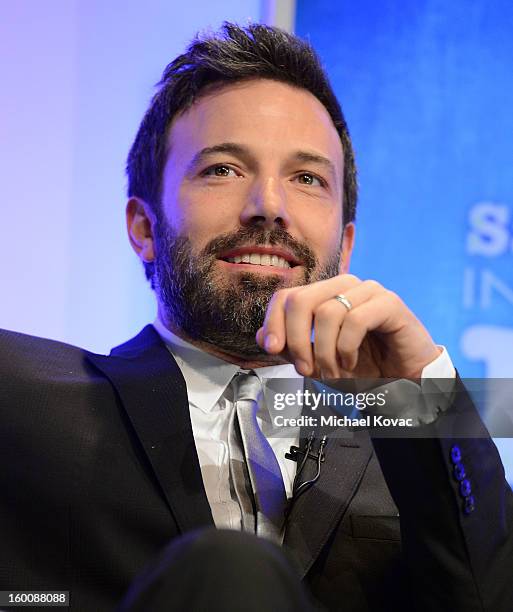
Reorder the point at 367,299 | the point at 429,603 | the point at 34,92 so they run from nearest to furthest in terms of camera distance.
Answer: the point at 367,299 < the point at 429,603 < the point at 34,92

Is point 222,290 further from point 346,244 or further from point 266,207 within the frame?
point 346,244

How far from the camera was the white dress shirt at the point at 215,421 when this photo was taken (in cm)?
124

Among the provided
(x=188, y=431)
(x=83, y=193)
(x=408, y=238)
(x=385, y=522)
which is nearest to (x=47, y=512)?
(x=188, y=431)

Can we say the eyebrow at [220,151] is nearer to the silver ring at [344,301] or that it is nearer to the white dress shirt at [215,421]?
the white dress shirt at [215,421]

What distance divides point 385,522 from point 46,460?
20.9 inches

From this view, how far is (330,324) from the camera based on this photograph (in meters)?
0.94

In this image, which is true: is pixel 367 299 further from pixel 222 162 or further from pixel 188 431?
pixel 222 162

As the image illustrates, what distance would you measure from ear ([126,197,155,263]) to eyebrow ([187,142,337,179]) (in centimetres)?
16

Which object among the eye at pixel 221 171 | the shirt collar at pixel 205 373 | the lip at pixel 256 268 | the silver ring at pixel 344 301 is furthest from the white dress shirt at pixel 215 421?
the silver ring at pixel 344 301

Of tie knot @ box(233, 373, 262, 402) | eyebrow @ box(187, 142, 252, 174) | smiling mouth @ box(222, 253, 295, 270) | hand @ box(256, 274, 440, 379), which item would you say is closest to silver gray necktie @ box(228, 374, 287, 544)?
tie knot @ box(233, 373, 262, 402)

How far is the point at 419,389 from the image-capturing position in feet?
3.45

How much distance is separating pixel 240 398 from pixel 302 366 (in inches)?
16.5

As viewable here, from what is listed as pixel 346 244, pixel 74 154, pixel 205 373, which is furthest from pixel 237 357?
pixel 74 154

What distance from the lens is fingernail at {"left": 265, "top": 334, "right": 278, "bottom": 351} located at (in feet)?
3.09
